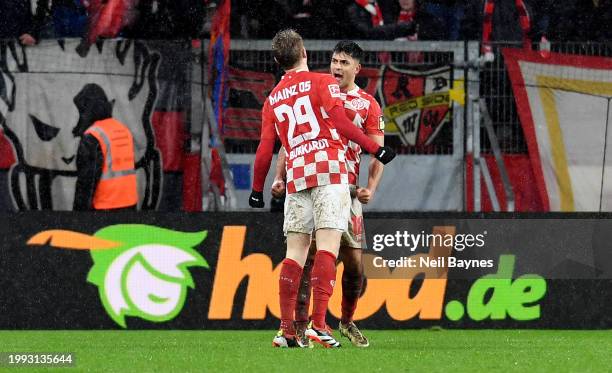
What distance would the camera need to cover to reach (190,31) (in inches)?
463

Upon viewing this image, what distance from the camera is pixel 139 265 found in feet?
32.7

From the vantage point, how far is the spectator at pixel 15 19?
11.4 metres

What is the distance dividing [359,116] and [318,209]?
3.10 feet

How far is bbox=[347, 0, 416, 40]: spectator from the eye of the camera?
39.2ft

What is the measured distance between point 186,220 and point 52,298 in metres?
1.16

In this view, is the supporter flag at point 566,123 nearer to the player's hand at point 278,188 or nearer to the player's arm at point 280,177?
the player's arm at point 280,177

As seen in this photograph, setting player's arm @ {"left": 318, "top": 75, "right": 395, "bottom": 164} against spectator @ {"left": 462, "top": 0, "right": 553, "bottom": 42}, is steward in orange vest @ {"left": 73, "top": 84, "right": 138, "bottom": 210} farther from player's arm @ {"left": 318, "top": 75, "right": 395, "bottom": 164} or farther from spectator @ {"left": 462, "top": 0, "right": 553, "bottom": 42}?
player's arm @ {"left": 318, "top": 75, "right": 395, "bottom": 164}

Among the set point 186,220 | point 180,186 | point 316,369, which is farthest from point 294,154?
point 180,186

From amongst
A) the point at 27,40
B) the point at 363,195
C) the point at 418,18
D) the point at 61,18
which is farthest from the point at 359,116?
the point at 61,18

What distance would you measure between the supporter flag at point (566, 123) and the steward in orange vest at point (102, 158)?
332cm

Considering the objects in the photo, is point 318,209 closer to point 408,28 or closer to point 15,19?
point 408,28

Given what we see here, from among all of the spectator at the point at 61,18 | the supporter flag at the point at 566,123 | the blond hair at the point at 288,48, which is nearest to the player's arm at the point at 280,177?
the blond hair at the point at 288,48

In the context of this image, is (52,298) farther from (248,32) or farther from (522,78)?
(522,78)

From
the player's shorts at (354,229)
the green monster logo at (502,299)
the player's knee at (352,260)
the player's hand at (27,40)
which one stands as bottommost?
the green monster logo at (502,299)
